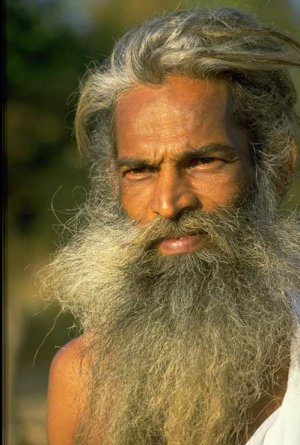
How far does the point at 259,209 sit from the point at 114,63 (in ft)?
2.61

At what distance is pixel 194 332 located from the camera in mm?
3348

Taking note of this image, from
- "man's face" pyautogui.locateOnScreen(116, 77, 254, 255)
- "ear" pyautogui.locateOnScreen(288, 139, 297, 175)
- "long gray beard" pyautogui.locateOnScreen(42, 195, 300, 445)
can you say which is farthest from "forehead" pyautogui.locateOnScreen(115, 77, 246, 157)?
"ear" pyautogui.locateOnScreen(288, 139, 297, 175)

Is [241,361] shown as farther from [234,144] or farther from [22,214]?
[22,214]

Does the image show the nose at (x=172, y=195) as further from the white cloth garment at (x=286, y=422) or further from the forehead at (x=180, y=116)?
the white cloth garment at (x=286, y=422)

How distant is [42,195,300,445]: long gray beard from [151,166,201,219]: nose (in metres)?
0.04

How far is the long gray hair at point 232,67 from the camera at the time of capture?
3.48 metres

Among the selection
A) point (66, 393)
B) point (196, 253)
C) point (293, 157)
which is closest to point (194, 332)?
point (196, 253)

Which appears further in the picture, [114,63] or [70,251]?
[70,251]

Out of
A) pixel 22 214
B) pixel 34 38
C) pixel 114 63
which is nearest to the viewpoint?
pixel 114 63

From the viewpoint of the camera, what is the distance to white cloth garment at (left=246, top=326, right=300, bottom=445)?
314 cm

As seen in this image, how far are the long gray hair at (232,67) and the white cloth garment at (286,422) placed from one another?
0.72 meters

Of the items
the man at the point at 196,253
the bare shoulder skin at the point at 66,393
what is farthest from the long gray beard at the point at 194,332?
the bare shoulder skin at the point at 66,393

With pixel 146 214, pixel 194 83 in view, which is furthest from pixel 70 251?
pixel 194 83

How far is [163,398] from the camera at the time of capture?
11.0 feet
